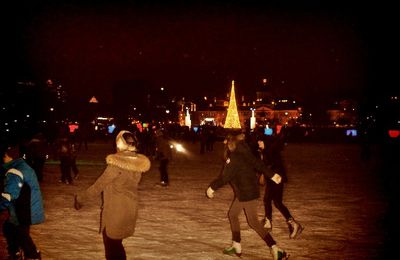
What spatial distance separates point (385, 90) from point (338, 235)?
46186 millimetres

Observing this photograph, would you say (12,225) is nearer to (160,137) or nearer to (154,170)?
(160,137)

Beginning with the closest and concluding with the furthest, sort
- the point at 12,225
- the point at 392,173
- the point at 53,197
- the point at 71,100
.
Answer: the point at 12,225, the point at 53,197, the point at 392,173, the point at 71,100

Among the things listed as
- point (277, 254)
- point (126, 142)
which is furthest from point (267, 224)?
point (126, 142)

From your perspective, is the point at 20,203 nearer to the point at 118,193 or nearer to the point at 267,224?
the point at 118,193

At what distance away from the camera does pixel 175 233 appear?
28.3 ft

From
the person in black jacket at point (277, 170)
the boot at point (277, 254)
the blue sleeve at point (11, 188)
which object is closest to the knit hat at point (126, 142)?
the blue sleeve at point (11, 188)

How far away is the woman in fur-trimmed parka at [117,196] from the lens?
5145 mm

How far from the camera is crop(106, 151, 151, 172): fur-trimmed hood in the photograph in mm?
5156

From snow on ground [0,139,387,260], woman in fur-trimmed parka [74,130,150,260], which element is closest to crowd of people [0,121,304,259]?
woman in fur-trimmed parka [74,130,150,260]

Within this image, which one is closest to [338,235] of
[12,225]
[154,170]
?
[12,225]

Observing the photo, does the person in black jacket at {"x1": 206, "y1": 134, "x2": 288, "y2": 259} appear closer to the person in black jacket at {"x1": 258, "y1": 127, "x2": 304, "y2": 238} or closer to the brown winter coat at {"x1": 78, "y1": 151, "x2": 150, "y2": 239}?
the person in black jacket at {"x1": 258, "y1": 127, "x2": 304, "y2": 238}

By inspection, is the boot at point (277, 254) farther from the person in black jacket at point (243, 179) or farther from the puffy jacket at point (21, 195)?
the puffy jacket at point (21, 195)

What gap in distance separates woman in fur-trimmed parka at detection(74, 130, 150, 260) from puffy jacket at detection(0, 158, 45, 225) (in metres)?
1.08

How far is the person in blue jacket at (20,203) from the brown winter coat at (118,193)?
1.14 meters
